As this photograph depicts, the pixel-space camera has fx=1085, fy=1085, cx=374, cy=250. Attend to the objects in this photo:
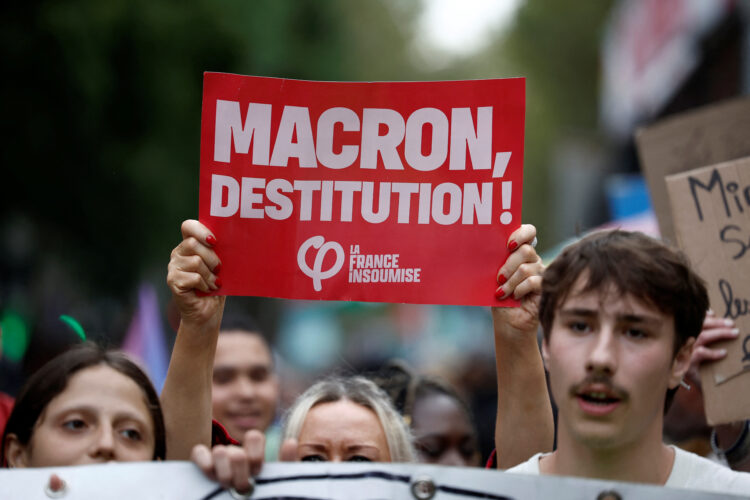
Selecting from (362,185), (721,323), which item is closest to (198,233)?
(362,185)

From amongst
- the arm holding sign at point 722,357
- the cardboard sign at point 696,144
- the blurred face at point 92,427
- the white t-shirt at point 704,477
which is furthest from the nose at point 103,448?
the cardboard sign at point 696,144

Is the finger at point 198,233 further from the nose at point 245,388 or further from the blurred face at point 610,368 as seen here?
the nose at point 245,388

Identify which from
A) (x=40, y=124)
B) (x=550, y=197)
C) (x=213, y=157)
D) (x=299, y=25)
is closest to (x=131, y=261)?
(x=40, y=124)

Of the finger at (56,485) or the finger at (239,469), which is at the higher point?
the finger at (239,469)

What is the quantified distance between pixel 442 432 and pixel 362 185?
155cm

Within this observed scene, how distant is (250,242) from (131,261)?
12546 millimetres

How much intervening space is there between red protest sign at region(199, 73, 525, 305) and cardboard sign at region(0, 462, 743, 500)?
0.66m

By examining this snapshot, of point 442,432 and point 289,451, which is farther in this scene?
point 442,432

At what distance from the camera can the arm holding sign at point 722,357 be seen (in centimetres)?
311

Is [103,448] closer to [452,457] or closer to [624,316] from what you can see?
[624,316]

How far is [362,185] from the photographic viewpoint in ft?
9.72

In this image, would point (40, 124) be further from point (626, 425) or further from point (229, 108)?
point (626, 425)

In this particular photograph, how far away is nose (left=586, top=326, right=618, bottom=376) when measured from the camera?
2346mm

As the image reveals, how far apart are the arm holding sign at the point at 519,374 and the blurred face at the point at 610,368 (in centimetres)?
42
